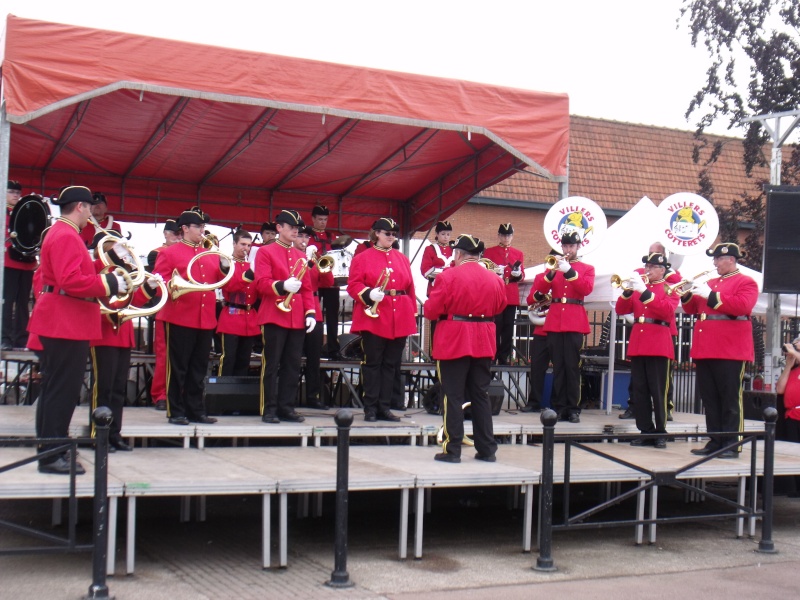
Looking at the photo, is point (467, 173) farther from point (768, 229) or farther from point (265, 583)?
point (265, 583)

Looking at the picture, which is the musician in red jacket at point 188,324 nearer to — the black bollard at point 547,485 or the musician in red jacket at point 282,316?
the musician in red jacket at point 282,316

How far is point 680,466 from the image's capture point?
8.07 metres

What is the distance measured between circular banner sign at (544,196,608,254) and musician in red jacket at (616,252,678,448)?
107 cm

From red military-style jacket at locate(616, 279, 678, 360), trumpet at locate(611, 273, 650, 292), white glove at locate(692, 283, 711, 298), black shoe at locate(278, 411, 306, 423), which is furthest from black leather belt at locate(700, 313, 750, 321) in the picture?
black shoe at locate(278, 411, 306, 423)

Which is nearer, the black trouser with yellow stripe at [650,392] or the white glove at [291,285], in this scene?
the white glove at [291,285]

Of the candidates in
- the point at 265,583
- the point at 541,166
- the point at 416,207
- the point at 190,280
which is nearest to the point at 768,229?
the point at 541,166

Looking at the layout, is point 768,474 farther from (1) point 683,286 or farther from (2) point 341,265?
(2) point 341,265

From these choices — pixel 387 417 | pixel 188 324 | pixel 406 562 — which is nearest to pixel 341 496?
pixel 406 562

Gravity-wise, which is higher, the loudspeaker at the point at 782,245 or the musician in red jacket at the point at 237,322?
the loudspeaker at the point at 782,245

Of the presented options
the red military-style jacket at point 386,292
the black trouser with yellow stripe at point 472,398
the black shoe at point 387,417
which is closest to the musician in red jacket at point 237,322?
the red military-style jacket at point 386,292

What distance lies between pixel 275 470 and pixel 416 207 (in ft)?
25.9

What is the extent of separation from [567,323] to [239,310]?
3.48 m

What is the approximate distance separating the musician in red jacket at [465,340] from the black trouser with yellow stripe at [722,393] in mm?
2337

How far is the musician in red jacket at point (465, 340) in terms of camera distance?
302 inches
